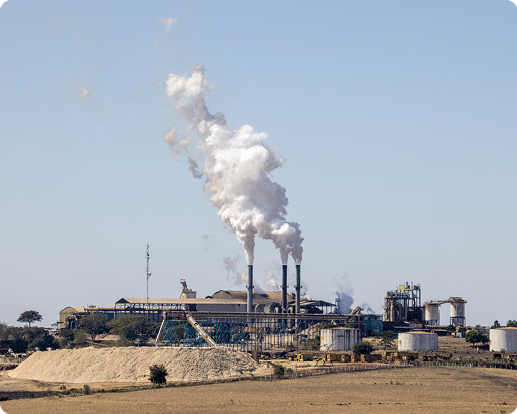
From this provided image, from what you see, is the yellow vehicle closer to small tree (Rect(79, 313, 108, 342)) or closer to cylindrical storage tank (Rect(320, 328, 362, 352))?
cylindrical storage tank (Rect(320, 328, 362, 352))

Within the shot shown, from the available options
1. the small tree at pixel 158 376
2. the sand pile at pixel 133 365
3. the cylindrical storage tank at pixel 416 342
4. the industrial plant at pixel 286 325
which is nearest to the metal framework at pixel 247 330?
the industrial plant at pixel 286 325

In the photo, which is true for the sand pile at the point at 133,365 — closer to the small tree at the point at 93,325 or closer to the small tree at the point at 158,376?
the small tree at the point at 158,376

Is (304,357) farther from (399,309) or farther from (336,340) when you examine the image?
(399,309)

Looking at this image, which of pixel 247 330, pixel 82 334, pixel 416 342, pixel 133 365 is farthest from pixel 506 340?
pixel 82 334

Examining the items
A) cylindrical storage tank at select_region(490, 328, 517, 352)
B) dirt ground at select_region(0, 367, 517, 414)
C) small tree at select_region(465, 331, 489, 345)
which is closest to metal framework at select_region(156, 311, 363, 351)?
small tree at select_region(465, 331, 489, 345)

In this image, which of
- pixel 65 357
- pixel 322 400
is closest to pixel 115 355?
pixel 65 357

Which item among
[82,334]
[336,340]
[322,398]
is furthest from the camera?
[82,334]

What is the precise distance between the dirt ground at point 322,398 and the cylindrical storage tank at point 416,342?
42.1 metres

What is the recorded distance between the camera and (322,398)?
2805 inches

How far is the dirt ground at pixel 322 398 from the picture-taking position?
65.5 metres

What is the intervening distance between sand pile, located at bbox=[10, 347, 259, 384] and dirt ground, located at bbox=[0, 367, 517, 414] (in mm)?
10821

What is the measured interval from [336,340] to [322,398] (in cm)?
6107

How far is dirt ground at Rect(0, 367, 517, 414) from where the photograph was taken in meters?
65.5

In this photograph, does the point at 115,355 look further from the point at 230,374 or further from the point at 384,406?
the point at 384,406
